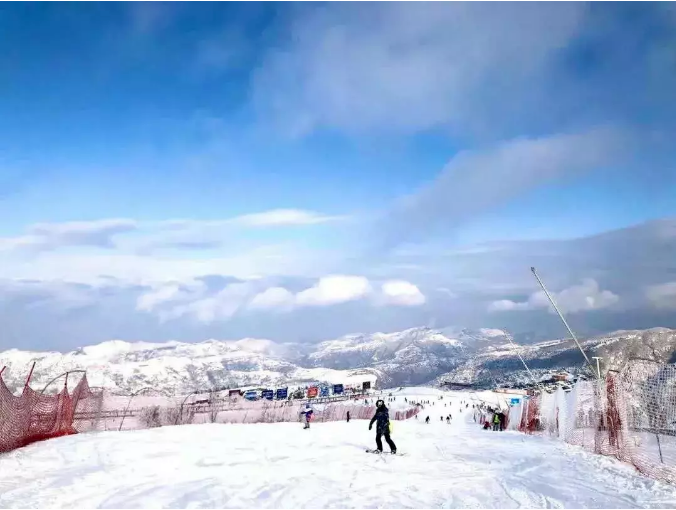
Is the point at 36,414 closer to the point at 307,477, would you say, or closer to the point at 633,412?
the point at 307,477

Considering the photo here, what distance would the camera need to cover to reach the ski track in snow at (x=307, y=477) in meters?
10.1

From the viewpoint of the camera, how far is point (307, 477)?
12422 mm

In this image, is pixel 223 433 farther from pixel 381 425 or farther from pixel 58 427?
pixel 381 425

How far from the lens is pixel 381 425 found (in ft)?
54.7

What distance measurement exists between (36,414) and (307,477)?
1307cm

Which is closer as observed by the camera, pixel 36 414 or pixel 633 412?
pixel 633 412

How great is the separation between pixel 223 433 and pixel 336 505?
15945 mm

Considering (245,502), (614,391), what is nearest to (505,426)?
(614,391)

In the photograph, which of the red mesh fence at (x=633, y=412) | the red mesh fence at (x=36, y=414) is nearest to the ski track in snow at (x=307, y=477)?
the red mesh fence at (x=36, y=414)

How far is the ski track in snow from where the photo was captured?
10.1 meters

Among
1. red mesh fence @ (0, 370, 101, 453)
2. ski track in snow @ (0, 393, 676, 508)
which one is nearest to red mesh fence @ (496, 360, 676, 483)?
ski track in snow @ (0, 393, 676, 508)

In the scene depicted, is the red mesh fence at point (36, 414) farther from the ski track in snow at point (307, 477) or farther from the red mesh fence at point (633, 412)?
the red mesh fence at point (633, 412)

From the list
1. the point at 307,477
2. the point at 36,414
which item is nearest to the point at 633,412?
the point at 307,477

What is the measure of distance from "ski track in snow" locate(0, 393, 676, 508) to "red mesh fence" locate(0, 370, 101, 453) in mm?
680
